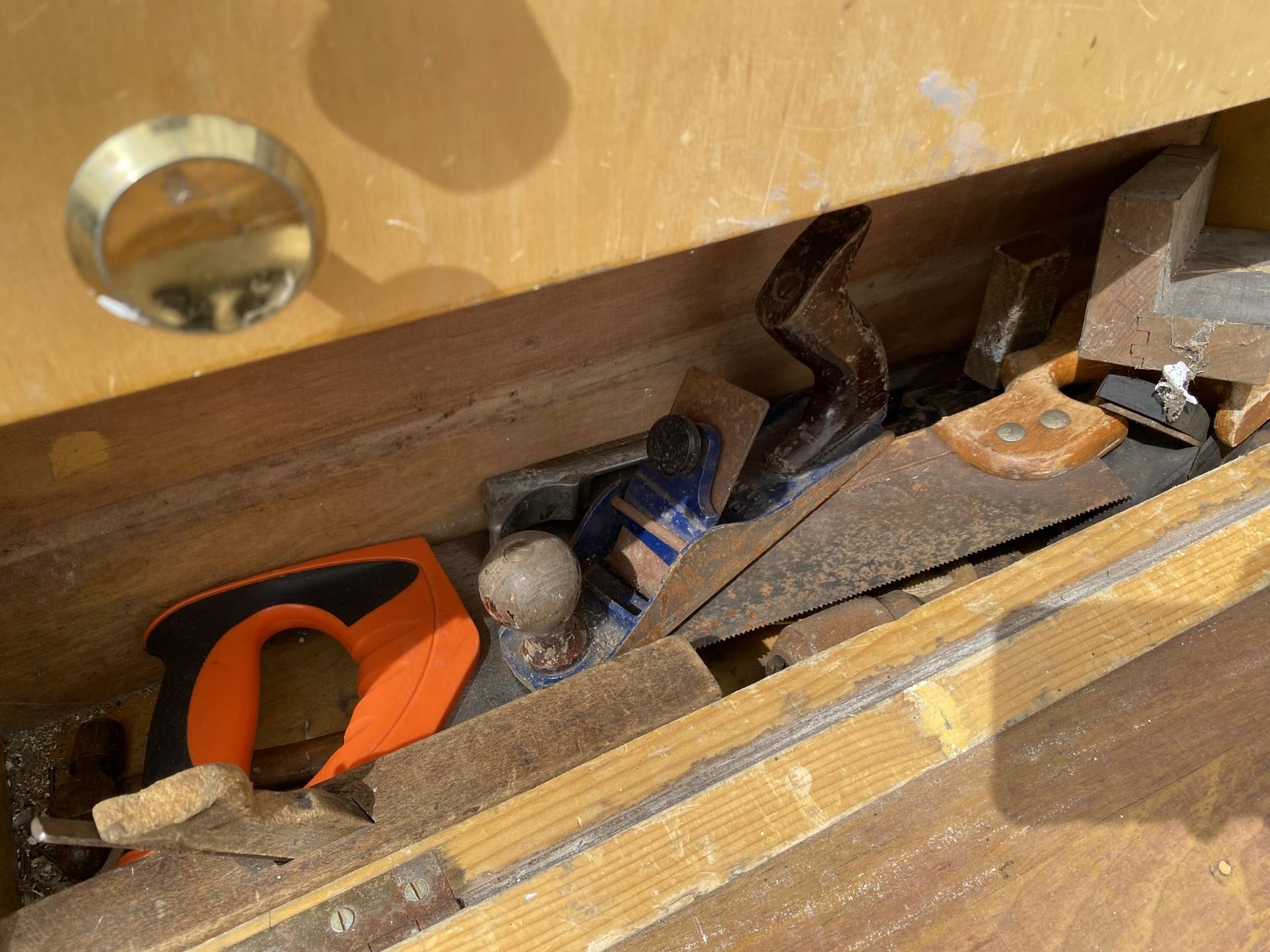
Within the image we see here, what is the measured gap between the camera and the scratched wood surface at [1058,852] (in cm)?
62

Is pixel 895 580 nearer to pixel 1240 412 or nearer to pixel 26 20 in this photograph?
pixel 1240 412

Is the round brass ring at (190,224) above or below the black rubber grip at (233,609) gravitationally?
above

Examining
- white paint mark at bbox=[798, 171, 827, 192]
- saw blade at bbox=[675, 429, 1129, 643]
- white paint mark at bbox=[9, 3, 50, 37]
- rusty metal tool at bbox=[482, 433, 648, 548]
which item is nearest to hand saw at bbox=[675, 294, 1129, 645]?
saw blade at bbox=[675, 429, 1129, 643]

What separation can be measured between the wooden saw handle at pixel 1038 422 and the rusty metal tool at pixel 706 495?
0.13 metres

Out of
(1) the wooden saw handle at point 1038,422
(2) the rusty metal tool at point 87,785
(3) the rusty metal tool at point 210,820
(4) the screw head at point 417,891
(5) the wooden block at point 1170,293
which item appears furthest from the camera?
(1) the wooden saw handle at point 1038,422

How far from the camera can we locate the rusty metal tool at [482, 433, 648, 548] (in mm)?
1184

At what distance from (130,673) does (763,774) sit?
0.91 metres

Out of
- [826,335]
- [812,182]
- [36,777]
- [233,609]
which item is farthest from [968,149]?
[36,777]

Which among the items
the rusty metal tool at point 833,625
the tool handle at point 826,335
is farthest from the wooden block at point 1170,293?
the rusty metal tool at point 833,625

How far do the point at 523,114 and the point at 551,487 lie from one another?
2.52ft

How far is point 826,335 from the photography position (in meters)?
1.05

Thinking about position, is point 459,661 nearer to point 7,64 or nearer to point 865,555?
point 865,555

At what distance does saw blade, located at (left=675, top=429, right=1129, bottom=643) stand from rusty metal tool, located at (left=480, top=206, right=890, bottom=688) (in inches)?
0.9

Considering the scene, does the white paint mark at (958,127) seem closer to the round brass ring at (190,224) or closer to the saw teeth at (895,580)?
the round brass ring at (190,224)
